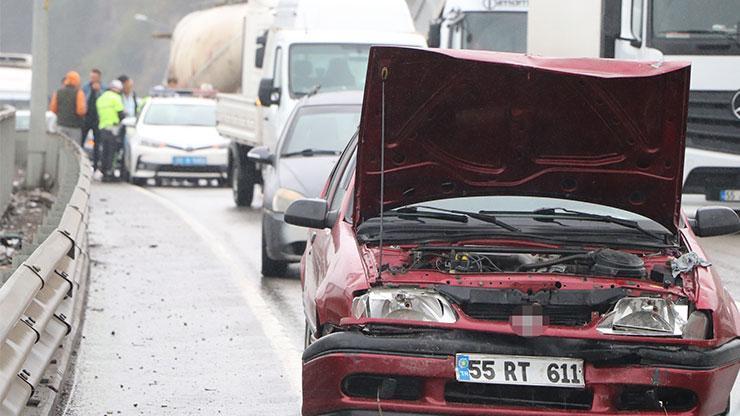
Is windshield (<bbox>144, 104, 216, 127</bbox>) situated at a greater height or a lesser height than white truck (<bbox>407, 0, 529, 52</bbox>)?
lesser

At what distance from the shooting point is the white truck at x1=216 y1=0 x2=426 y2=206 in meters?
19.7

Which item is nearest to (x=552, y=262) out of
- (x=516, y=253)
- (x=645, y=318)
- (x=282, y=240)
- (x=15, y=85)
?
(x=516, y=253)

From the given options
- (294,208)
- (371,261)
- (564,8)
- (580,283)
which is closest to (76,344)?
(294,208)

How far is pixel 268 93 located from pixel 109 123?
1091cm

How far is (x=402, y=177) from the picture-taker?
7109 mm

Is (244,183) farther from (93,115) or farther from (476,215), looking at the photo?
(476,215)

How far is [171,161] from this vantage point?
28125mm

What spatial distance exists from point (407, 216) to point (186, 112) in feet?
74.9

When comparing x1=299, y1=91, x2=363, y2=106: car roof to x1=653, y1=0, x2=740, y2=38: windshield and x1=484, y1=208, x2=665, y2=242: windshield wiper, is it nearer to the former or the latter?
x1=653, y1=0, x2=740, y2=38: windshield

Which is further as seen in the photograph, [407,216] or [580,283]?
[407,216]

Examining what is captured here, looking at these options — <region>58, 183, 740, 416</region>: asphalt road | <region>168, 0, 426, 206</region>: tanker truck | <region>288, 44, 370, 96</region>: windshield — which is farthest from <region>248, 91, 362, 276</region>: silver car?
<region>288, 44, 370, 96</region>: windshield

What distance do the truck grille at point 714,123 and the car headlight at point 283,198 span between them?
5.21m

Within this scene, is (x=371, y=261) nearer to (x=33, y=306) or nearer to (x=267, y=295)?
(x=33, y=306)

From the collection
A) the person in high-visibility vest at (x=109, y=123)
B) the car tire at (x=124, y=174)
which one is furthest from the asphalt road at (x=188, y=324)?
the car tire at (x=124, y=174)
